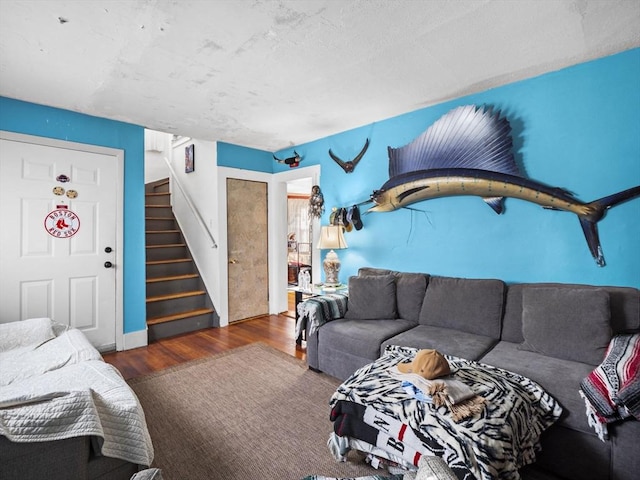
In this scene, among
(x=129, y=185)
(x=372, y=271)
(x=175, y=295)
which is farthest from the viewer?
(x=175, y=295)

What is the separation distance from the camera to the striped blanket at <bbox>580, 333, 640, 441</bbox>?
140 centimetres

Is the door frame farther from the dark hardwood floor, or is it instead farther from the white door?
the white door

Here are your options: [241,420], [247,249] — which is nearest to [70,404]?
[241,420]

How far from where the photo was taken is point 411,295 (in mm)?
2852

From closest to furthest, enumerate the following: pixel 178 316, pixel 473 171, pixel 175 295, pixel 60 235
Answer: pixel 473 171 < pixel 60 235 < pixel 178 316 < pixel 175 295

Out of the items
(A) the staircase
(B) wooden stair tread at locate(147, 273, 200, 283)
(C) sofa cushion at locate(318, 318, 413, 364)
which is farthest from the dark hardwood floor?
(B) wooden stair tread at locate(147, 273, 200, 283)

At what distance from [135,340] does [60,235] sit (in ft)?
4.21

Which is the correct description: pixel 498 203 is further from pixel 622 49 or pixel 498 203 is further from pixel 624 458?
pixel 624 458

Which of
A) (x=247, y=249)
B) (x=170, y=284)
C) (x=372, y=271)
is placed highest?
(x=247, y=249)

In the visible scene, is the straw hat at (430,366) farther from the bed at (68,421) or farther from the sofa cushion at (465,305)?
the bed at (68,421)

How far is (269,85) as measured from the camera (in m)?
2.58

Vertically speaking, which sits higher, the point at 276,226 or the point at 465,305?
the point at 276,226

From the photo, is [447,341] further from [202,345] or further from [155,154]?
[155,154]

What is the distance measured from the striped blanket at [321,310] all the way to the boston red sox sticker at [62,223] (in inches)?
90.4
